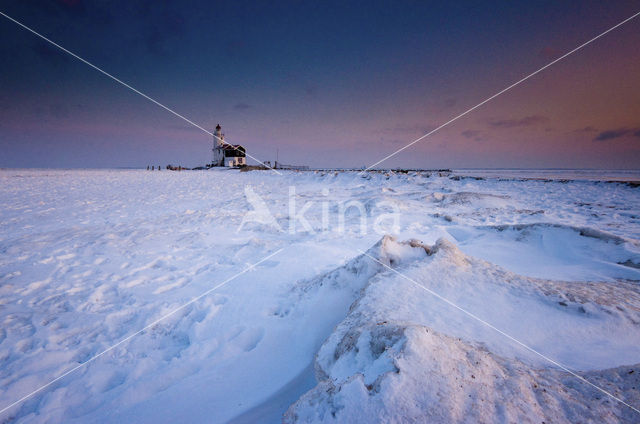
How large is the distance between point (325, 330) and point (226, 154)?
62679 millimetres

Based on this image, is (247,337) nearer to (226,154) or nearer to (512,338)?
(512,338)

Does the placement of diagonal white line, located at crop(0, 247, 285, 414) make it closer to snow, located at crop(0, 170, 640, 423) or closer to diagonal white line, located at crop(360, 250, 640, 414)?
snow, located at crop(0, 170, 640, 423)

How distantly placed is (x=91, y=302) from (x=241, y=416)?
9.26ft

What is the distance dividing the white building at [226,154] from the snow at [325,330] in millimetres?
55504

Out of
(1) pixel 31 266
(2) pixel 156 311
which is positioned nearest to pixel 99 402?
(2) pixel 156 311

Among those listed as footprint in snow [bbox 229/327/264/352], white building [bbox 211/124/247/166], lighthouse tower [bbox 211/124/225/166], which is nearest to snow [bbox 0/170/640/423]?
footprint in snow [bbox 229/327/264/352]

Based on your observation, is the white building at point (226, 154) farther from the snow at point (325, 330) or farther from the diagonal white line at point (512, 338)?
the diagonal white line at point (512, 338)

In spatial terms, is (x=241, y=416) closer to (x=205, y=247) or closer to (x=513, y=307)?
(x=513, y=307)

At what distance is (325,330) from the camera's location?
8.54 feet

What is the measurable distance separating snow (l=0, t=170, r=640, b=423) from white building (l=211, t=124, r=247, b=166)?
55504mm

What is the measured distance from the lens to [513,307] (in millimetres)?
2180

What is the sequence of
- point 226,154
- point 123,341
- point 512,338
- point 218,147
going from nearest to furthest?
1. point 512,338
2. point 123,341
3. point 226,154
4. point 218,147

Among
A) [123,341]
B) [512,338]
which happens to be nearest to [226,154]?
[123,341]

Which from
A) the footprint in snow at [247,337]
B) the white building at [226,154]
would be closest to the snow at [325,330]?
the footprint in snow at [247,337]
